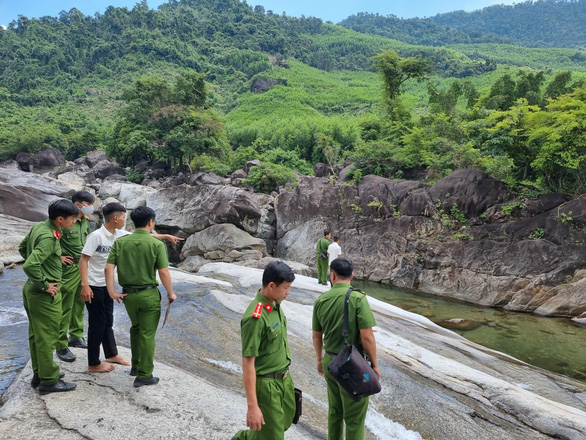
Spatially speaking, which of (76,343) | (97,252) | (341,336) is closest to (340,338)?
(341,336)

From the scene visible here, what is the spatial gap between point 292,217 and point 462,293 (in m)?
10.6

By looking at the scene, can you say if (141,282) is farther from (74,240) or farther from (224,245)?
(224,245)

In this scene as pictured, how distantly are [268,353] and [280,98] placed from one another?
78.3 m

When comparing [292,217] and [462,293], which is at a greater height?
[292,217]

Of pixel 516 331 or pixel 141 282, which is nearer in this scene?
pixel 141 282

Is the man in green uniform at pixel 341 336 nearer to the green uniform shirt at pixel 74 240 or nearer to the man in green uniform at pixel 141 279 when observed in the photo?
the man in green uniform at pixel 141 279

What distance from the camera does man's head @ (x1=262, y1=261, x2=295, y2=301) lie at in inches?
131

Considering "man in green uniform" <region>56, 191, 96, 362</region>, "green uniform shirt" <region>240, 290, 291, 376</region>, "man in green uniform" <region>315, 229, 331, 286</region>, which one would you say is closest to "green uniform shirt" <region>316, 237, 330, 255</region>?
"man in green uniform" <region>315, 229, 331, 286</region>

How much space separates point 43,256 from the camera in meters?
4.44

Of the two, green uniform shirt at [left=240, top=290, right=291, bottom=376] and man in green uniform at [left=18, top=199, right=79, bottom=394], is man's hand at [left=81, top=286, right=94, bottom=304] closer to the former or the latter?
man in green uniform at [left=18, top=199, right=79, bottom=394]

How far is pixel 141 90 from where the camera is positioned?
36.4m

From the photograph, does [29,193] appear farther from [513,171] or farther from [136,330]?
[513,171]

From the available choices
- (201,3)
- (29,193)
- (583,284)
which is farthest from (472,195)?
(201,3)

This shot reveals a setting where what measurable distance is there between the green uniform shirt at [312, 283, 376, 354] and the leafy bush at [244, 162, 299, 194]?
981 inches
